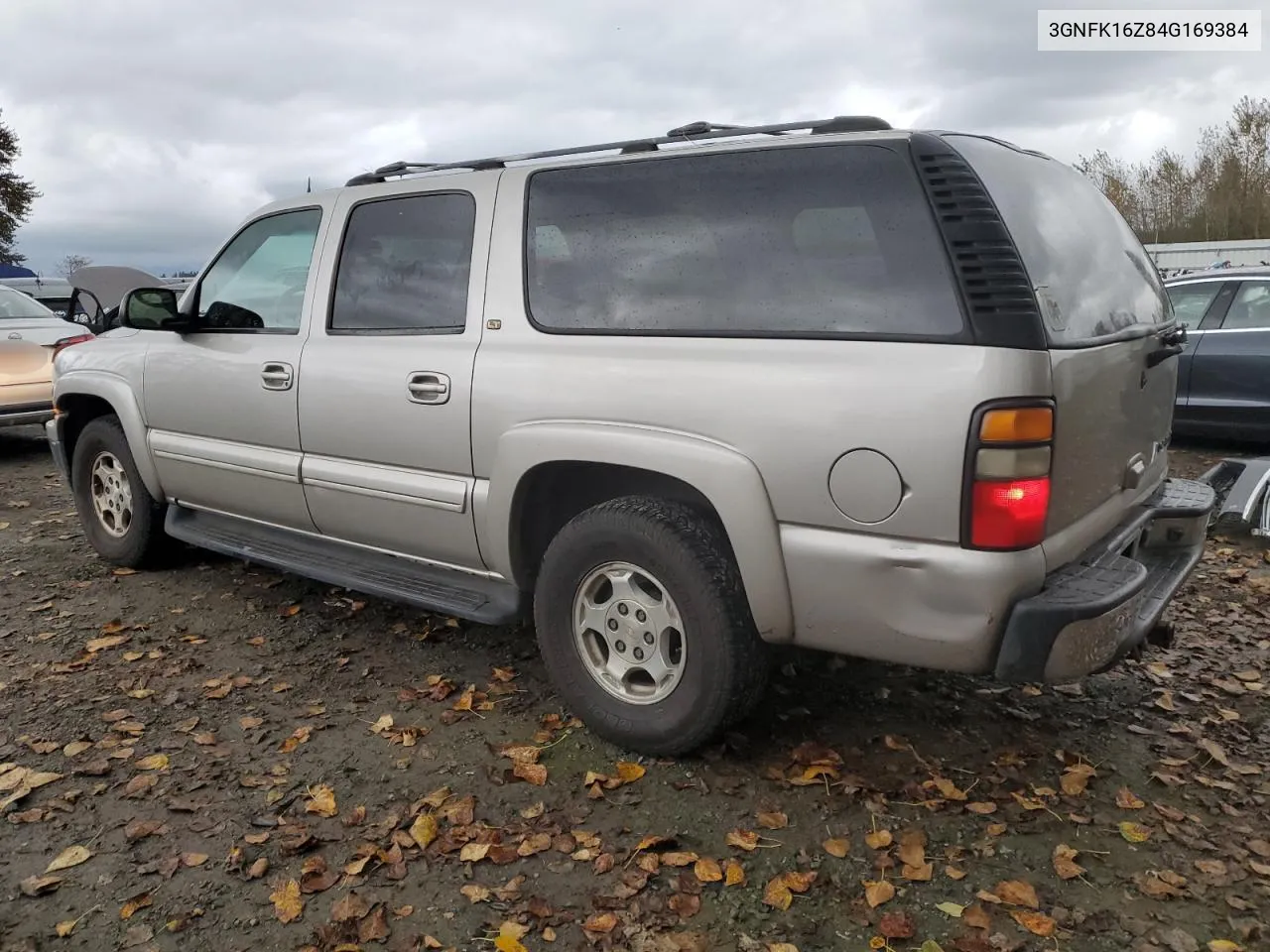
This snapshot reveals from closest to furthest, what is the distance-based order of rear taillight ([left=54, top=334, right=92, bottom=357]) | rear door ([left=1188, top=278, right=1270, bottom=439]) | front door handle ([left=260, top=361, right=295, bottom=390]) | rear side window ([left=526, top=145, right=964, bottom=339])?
rear side window ([left=526, top=145, right=964, bottom=339]) → front door handle ([left=260, top=361, right=295, bottom=390]) → rear door ([left=1188, top=278, right=1270, bottom=439]) → rear taillight ([left=54, top=334, right=92, bottom=357])

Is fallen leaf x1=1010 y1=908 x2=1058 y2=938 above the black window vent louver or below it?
below

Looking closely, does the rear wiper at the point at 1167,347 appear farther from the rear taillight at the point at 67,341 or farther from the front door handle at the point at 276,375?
the rear taillight at the point at 67,341

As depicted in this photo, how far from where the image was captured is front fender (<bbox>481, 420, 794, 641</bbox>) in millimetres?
2855

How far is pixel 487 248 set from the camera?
141 inches

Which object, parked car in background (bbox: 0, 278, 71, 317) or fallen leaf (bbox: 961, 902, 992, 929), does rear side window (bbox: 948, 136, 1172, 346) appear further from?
parked car in background (bbox: 0, 278, 71, 317)

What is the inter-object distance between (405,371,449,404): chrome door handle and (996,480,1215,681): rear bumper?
205 centimetres

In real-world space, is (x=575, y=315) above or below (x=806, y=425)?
above

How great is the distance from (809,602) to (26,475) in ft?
25.8

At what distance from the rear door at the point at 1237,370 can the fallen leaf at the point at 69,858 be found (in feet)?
27.8

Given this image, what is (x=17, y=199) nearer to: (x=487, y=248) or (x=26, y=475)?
(x=26, y=475)

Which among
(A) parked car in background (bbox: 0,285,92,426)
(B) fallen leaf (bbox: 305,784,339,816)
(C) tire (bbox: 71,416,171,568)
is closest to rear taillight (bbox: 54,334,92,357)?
(A) parked car in background (bbox: 0,285,92,426)

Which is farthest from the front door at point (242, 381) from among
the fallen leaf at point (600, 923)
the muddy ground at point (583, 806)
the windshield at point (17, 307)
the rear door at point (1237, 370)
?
the rear door at point (1237, 370)

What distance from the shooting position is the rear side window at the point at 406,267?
369 cm

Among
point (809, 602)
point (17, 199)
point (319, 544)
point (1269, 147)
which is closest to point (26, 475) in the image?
point (319, 544)
